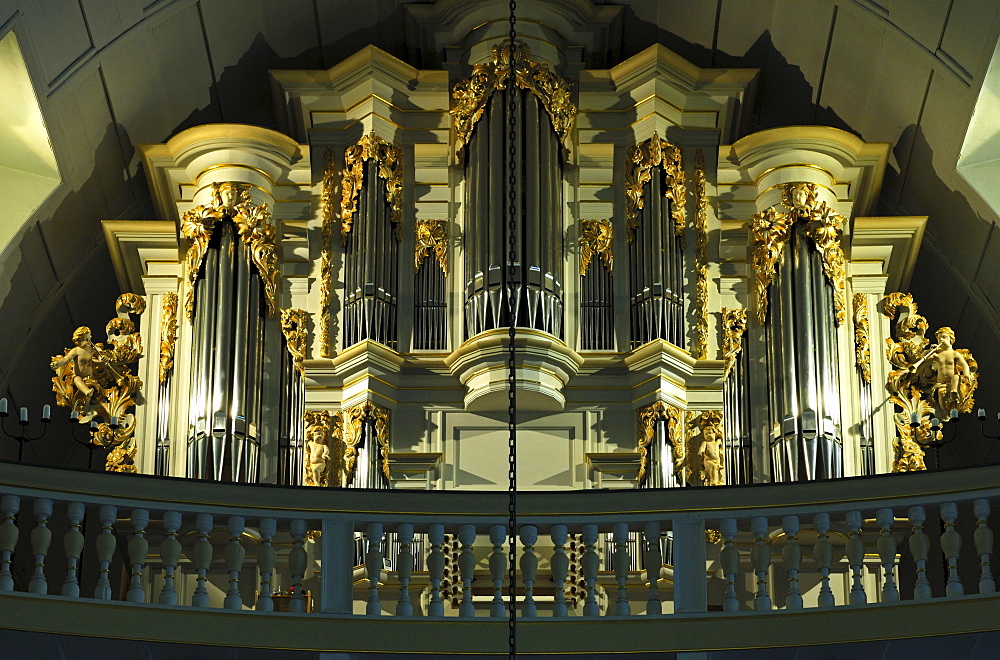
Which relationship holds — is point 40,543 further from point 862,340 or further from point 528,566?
point 862,340

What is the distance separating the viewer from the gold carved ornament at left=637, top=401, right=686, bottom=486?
12.3 metres

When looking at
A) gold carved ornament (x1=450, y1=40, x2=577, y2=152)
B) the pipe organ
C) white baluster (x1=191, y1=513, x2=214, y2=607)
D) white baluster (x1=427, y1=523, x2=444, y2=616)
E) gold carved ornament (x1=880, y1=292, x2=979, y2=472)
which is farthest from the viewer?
gold carved ornament (x1=450, y1=40, x2=577, y2=152)

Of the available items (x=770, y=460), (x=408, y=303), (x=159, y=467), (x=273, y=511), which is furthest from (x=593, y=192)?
(x=273, y=511)

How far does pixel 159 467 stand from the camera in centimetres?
1263

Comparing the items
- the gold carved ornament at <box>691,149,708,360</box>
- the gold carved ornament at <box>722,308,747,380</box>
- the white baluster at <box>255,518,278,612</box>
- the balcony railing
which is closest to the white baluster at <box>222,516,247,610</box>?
the balcony railing

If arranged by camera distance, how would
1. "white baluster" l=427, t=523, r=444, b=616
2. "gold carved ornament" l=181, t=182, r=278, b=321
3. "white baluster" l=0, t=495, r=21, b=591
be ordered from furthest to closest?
"gold carved ornament" l=181, t=182, r=278, b=321 < "white baluster" l=427, t=523, r=444, b=616 < "white baluster" l=0, t=495, r=21, b=591

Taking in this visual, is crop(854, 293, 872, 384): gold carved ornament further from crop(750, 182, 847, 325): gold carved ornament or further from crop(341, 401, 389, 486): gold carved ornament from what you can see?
crop(341, 401, 389, 486): gold carved ornament

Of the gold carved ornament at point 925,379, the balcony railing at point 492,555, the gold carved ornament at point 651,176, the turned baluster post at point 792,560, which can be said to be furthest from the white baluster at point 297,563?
the gold carved ornament at point 925,379

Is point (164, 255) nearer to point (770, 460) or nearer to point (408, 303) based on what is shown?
point (408, 303)

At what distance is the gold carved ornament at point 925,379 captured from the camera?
12.9 meters

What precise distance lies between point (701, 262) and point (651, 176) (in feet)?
2.52

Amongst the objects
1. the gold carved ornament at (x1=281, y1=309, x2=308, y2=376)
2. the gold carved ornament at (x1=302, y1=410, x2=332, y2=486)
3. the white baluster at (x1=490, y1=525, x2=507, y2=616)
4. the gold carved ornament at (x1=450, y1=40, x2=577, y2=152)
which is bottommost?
the white baluster at (x1=490, y1=525, x2=507, y2=616)

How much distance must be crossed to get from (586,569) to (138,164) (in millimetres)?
6693

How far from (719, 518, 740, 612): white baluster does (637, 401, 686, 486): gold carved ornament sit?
242 centimetres
